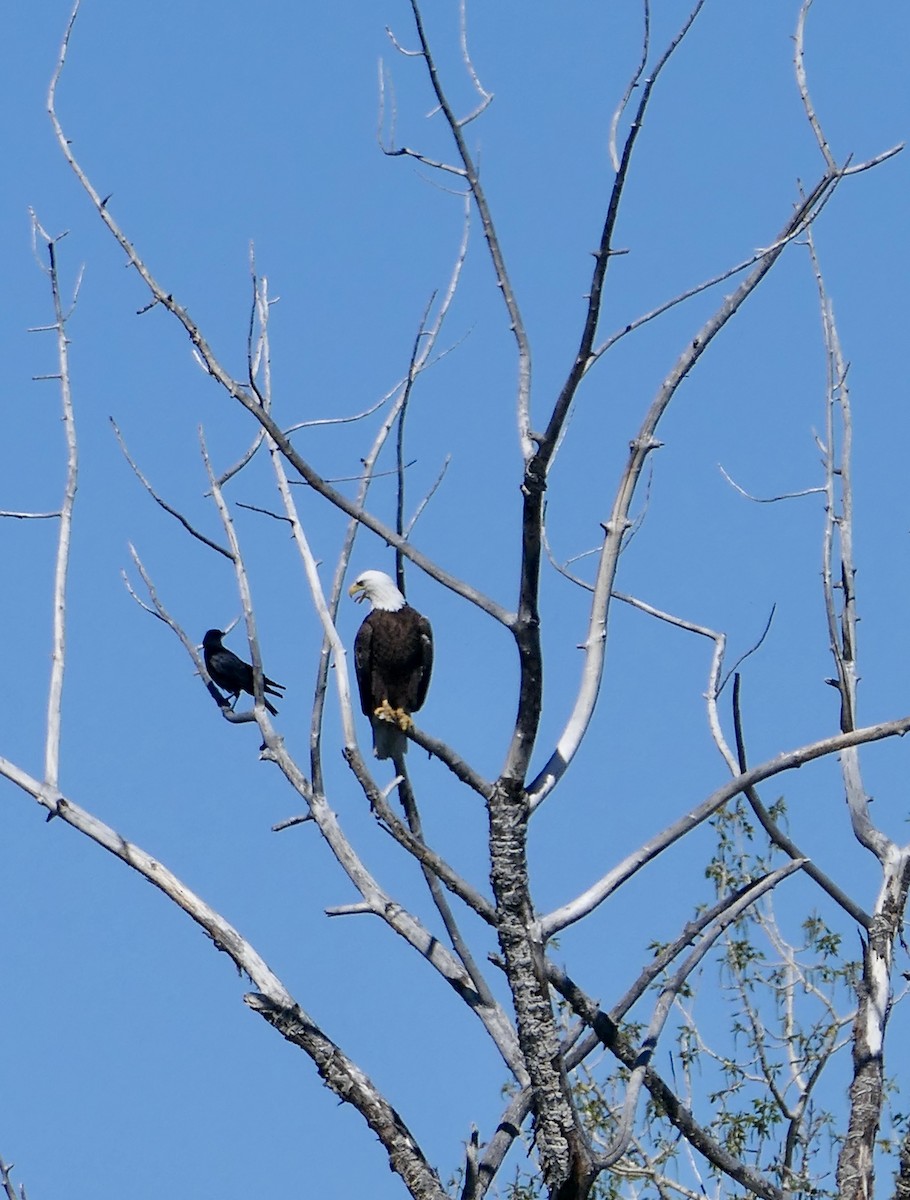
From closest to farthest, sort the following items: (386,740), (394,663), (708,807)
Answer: (708,807), (386,740), (394,663)

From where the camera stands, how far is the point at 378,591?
830cm

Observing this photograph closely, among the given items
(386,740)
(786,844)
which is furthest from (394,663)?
(786,844)

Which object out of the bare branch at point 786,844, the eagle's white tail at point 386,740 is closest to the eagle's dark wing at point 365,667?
the eagle's white tail at point 386,740

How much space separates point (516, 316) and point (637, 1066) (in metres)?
1.96

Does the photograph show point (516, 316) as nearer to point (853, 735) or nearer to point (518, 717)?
point (518, 717)

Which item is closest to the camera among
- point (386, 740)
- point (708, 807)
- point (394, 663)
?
→ point (708, 807)

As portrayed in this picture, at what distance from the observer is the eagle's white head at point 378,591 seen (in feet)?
27.0

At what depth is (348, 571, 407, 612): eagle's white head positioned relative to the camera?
823 cm

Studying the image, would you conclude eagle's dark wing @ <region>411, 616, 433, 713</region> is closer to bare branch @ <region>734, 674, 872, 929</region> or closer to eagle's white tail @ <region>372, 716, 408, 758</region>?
eagle's white tail @ <region>372, 716, 408, 758</region>

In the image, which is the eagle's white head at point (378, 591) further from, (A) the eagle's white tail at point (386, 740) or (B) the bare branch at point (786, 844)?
(B) the bare branch at point (786, 844)

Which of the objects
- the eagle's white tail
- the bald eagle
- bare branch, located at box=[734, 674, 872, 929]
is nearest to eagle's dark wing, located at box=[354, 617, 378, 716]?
the bald eagle

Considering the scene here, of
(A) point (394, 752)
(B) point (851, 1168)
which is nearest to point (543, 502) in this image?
(B) point (851, 1168)

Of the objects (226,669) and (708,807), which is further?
(226,669)

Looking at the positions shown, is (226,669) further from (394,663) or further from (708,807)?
(708,807)
